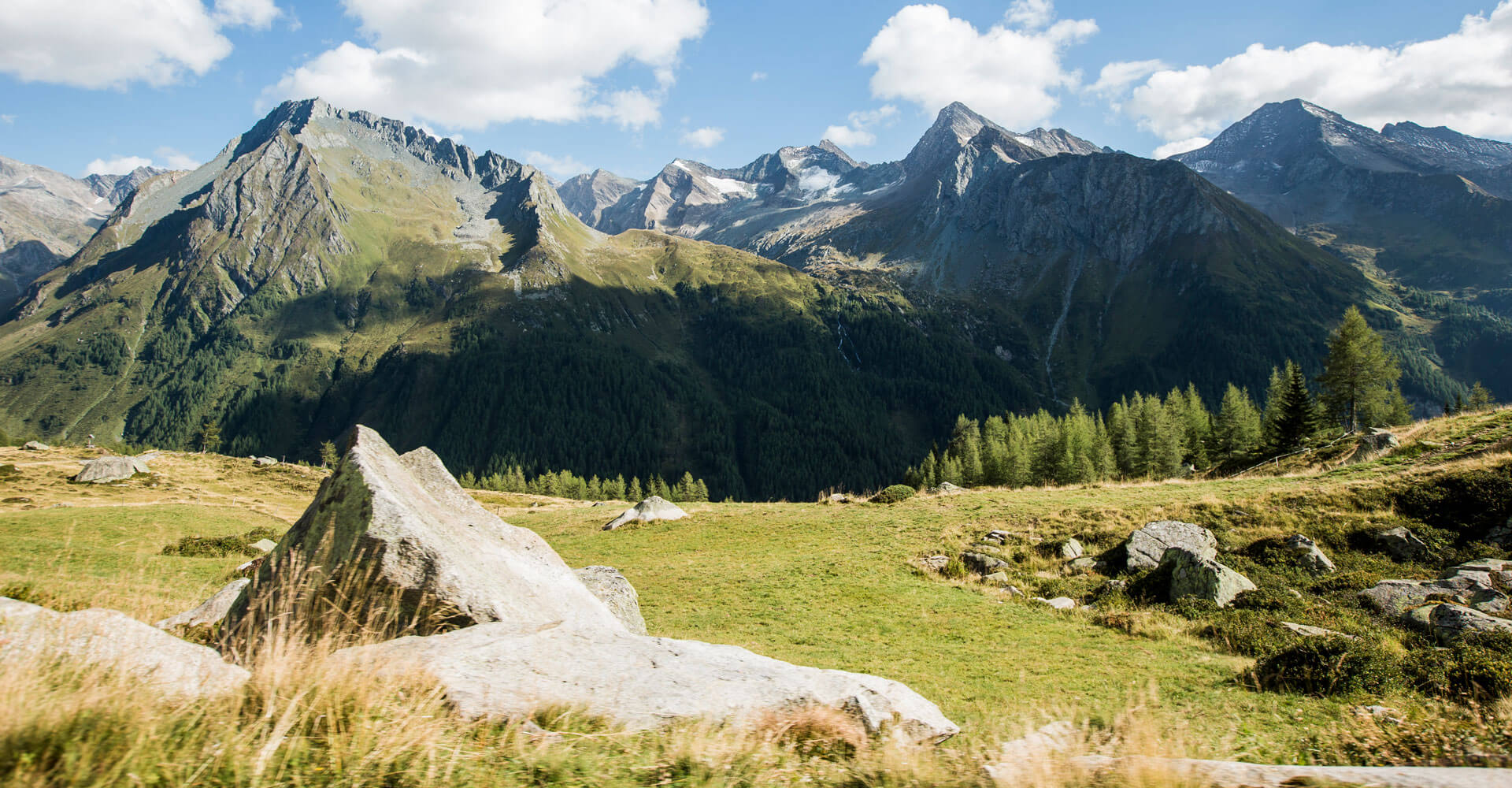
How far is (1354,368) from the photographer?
61125 millimetres

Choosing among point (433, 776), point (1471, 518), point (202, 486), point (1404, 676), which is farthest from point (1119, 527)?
point (202, 486)

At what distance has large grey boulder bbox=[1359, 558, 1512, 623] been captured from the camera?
14.9m

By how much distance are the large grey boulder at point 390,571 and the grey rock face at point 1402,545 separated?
23300 mm

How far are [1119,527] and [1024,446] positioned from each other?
66670 mm

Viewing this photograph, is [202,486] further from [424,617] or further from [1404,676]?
[1404,676]

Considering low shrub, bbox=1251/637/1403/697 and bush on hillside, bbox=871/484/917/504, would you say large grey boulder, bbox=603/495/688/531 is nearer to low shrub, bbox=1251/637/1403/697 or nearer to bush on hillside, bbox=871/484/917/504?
bush on hillside, bbox=871/484/917/504

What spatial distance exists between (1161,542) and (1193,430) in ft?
251

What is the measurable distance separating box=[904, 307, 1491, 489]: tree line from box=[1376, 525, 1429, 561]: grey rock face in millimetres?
35924

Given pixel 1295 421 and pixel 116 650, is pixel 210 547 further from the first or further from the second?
pixel 1295 421

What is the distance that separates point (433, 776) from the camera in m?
4.67

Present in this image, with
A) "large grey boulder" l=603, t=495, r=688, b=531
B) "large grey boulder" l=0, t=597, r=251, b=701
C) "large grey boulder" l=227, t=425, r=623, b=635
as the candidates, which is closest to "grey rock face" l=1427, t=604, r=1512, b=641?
"large grey boulder" l=227, t=425, r=623, b=635

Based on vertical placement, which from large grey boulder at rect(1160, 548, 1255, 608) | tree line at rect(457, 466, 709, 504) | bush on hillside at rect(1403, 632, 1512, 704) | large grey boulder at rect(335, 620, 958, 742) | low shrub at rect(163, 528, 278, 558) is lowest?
tree line at rect(457, 466, 709, 504)

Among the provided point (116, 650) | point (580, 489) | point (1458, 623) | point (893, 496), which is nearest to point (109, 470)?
point (893, 496)

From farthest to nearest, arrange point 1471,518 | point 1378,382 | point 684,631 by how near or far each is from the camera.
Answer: point 1378,382 < point 1471,518 < point 684,631
